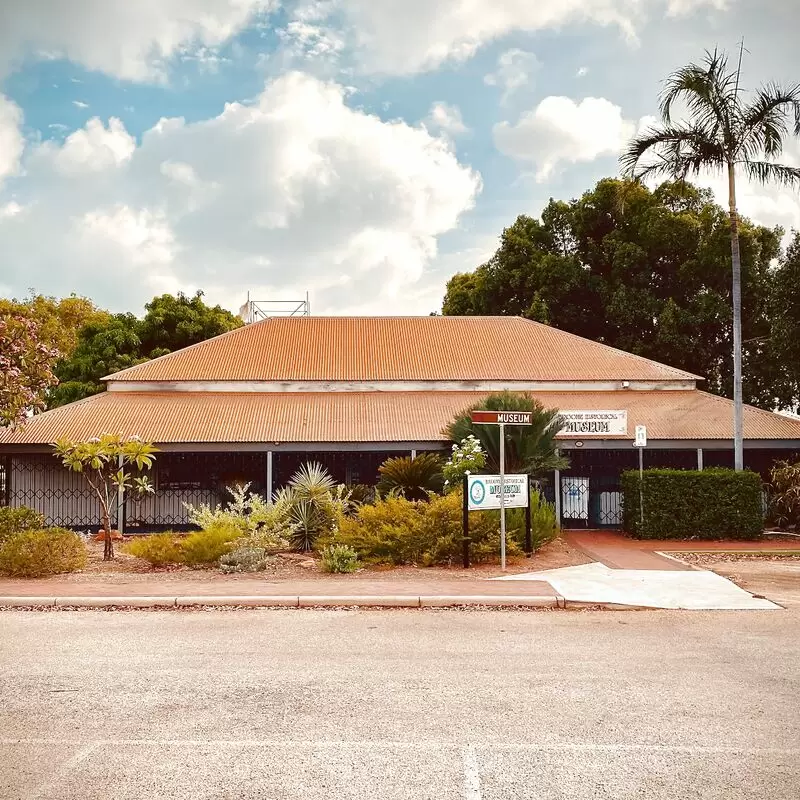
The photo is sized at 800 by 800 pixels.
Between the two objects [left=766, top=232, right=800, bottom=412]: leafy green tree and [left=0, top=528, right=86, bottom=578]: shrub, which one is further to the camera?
[left=766, top=232, right=800, bottom=412]: leafy green tree

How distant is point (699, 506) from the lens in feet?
64.5

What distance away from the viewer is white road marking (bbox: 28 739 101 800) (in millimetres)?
4750

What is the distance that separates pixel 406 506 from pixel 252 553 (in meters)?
2.99

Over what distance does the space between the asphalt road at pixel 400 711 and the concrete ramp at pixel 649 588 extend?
1.43 meters

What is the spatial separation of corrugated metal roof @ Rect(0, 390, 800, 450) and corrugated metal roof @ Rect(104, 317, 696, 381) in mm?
979

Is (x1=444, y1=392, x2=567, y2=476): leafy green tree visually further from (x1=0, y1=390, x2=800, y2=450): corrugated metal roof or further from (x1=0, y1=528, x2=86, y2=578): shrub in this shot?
(x1=0, y1=528, x2=86, y2=578): shrub

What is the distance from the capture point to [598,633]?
9.41m

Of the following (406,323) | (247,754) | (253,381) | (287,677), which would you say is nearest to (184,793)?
(247,754)

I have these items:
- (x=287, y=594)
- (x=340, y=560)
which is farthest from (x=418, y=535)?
(x=287, y=594)

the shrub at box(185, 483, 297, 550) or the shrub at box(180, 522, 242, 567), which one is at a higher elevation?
the shrub at box(185, 483, 297, 550)

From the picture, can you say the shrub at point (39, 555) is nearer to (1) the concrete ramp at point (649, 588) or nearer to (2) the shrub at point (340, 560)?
(2) the shrub at point (340, 560)

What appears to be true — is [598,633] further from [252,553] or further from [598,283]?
[598,283]

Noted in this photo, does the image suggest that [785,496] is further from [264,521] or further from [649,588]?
[264,521]

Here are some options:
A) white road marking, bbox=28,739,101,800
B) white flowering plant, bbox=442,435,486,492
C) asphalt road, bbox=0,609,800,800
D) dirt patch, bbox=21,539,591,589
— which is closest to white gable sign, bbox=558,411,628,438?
white flowering plant, bbox=442,435,486,492
